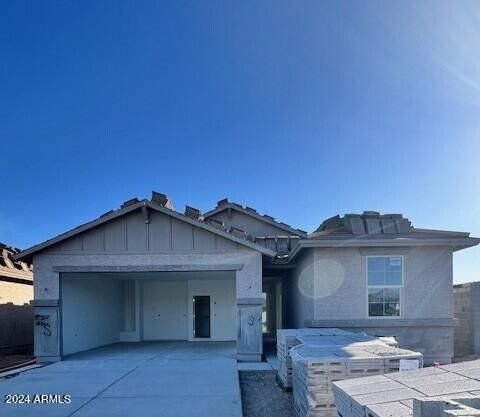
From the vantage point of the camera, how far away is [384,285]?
12.1m

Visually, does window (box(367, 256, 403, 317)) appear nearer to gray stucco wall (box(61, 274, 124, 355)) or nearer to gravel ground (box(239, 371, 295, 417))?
gravel ground (box(239, 371, 295, 417))

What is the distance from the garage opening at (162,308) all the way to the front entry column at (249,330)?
406 centimetres

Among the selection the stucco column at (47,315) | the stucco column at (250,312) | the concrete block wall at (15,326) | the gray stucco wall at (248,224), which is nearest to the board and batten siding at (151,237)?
the stucco column at (250,312)

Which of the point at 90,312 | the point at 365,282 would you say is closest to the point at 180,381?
the point at 365,282

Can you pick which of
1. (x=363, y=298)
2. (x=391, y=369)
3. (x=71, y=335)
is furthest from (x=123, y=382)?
(x=363, y=298)

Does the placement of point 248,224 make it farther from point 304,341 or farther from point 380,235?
point 304,341

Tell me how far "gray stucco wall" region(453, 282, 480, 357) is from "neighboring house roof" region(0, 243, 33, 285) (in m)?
15.9

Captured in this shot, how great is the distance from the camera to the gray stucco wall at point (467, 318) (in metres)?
13.1

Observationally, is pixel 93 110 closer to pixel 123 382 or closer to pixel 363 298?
pixel 123 382

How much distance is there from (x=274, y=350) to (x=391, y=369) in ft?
30.8

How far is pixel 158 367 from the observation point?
11.2 metres

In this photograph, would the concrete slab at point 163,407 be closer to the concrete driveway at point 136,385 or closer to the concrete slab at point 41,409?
the concrete driveway at point 136,385

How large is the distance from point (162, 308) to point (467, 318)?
501 inches

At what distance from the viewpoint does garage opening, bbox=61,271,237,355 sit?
16.7 meters
